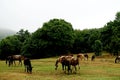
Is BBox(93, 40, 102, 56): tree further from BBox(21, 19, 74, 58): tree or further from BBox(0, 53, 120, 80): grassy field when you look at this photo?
BBox(0, 53, 120, 80): grassy field

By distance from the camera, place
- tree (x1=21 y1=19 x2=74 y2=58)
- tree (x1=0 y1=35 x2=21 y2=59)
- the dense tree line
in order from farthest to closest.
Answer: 1. tree (x1=0 y1=35 x2=21 y2=59)
2. tree (x1=21 y1=19 x2=74 y2=58)
3. the dense tree line

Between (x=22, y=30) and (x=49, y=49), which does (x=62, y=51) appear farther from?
(x=22, y=30)

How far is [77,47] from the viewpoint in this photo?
111438 millimetres

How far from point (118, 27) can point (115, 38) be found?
3758 mm

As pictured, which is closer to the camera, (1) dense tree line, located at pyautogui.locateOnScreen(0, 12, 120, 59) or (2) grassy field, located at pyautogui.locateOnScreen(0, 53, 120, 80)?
(2) grassy field, located at pyautogui.locateOnScreen(0, 53, 120, 80)

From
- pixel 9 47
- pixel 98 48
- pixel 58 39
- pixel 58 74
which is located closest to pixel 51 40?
pixel 58 39

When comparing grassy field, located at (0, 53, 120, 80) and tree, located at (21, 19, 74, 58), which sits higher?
tree, located at (21, 19, 74, 58)

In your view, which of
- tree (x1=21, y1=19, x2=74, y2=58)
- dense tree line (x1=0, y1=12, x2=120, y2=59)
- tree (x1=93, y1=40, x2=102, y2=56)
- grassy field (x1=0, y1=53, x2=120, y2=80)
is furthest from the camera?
tree (x1=21, y1=19, x2=74, y2=58)

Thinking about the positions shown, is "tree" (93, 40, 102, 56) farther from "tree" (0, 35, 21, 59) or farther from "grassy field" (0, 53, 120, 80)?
"tree" (0, 35, 21, 59)

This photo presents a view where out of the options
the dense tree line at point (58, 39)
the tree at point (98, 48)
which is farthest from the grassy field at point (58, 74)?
the dense tree line at point (58, 39)

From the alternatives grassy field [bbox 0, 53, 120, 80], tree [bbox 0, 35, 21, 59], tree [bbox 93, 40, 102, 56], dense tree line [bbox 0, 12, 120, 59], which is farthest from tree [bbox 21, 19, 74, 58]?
grassy field [bbox 0, 53, 120, 80]

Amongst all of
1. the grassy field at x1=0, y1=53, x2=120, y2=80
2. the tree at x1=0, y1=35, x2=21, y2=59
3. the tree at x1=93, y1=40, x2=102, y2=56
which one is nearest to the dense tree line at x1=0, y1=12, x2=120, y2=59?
the tree at x1=93, y1=40, x2=102, y2=56

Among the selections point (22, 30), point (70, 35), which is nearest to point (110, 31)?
point (70, 35)

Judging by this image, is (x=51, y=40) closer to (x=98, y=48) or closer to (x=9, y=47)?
(x=98, y=48)
